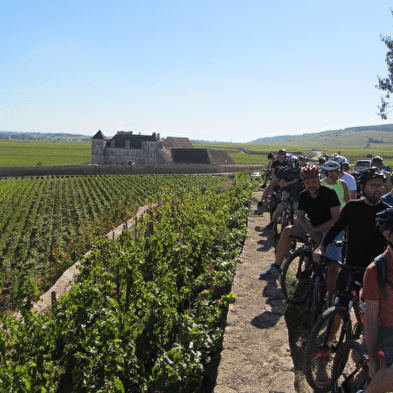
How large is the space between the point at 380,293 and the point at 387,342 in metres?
0.34

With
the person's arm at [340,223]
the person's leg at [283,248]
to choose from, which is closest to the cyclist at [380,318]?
the person's arm at [340,223]

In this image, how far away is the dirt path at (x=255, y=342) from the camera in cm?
306

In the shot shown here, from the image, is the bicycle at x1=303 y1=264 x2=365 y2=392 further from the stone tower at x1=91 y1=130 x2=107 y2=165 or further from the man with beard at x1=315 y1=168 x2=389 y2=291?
the stone tower at x1=91 y1=130 x2=107 y2=165

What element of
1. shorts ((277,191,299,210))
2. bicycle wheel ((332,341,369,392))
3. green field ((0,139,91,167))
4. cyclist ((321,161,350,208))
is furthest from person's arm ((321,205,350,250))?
green field ((0,139,91,167))

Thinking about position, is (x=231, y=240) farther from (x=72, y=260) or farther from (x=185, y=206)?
(x=72, y=260)

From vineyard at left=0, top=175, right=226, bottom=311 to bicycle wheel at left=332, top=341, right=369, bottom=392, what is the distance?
12.4ft

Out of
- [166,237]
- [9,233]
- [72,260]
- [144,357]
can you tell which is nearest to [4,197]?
[9,233]

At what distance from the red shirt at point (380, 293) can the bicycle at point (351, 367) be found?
251 mm

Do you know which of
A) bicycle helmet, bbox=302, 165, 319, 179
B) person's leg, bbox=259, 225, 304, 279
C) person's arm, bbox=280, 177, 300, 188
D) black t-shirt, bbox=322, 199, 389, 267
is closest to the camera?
black t-shirt, bbox=322, 199, 389, 267

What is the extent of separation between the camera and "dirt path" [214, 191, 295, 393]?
3.06 meters

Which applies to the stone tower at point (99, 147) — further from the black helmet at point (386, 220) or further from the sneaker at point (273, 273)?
the black helmet at point (386, 220)

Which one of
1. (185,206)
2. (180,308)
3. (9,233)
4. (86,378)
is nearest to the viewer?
(86,378)

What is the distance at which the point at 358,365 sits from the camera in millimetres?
2811

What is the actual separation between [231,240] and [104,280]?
265cm
